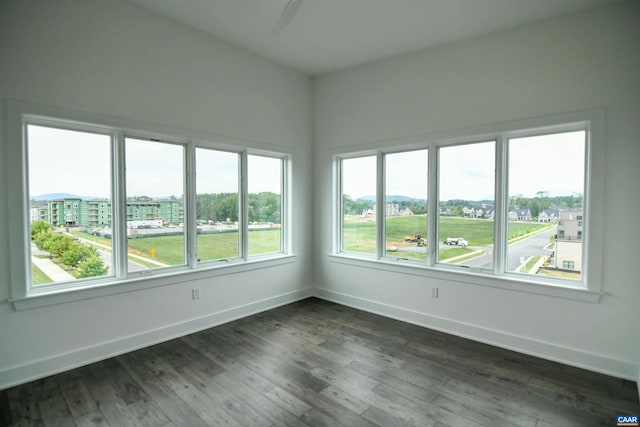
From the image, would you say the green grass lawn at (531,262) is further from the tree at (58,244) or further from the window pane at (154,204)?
the tree at (58,244)

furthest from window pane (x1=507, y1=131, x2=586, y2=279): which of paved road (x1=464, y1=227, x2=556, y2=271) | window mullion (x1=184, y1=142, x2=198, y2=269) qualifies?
window mullion (x1=184, y1=142, x2=198, y2=269)

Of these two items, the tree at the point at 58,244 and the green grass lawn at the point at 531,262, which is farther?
the green grass lawn at the point at 531,262

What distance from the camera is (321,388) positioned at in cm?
253

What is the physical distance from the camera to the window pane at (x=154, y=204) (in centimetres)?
325

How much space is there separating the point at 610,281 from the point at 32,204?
507 centimetres

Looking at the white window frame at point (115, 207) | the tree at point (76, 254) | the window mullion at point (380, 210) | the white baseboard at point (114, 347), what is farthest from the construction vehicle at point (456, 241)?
the tree at point (76, 254)

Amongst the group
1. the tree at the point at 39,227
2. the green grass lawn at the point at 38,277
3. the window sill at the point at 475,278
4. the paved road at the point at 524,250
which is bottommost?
the window sill at the point at 475,278

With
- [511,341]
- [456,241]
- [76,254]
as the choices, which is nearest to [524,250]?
[456,241]

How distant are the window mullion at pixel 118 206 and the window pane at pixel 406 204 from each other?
10.2 ft

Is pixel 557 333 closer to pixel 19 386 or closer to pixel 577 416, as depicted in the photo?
pixel 577 416

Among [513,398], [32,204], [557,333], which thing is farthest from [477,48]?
[32,204]

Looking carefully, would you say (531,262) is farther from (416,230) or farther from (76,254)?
(76,254)

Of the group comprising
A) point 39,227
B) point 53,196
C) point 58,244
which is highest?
point 53,196

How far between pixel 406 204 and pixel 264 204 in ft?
6.40
